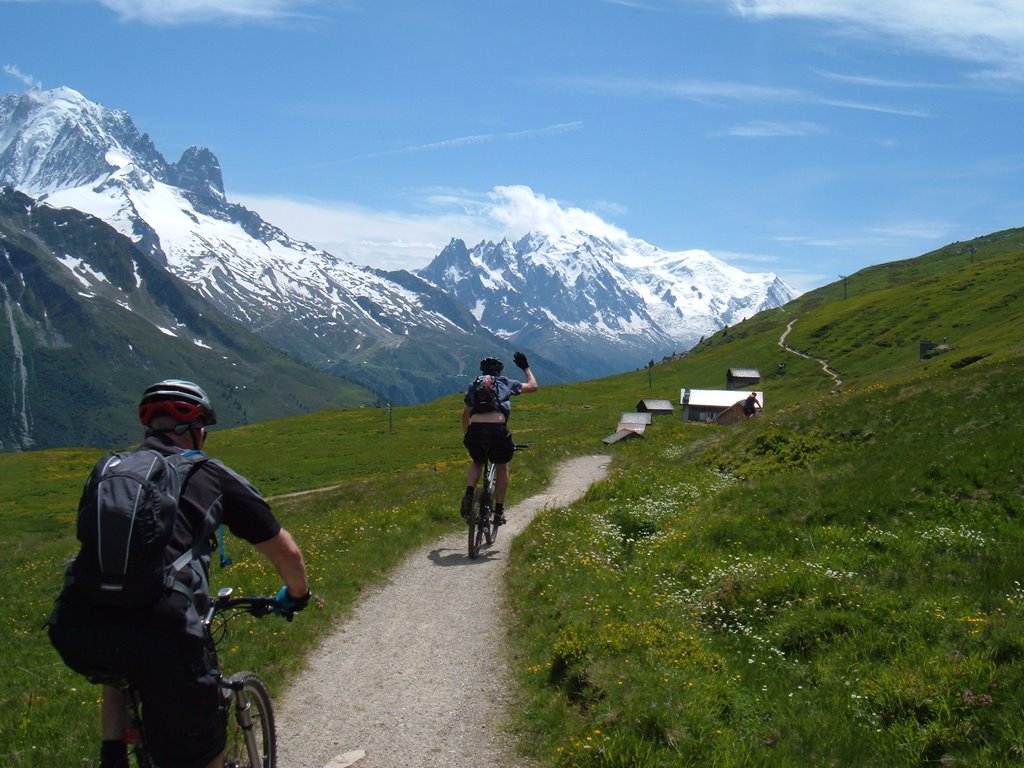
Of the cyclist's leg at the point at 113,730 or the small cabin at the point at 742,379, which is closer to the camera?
the cyclist's leg at the point at 113,730

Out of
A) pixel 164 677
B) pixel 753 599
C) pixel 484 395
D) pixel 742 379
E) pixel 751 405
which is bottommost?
pixel 753 599

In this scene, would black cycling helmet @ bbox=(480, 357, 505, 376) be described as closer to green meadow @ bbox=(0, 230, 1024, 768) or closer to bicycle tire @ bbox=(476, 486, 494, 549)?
bicycle tire @ bbox=(476, 486, 494, 549)

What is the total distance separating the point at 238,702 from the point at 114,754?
109cm

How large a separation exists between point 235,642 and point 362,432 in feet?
332

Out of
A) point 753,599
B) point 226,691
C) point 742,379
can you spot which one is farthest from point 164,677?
point 742,379

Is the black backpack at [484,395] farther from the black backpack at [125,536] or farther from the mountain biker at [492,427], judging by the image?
the black backpack at [125,536]

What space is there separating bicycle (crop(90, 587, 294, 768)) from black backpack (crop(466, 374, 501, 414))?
391 inches

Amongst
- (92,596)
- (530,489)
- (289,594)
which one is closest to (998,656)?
Result: (289,594)

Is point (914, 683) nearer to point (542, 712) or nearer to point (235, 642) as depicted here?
point (542, 712)

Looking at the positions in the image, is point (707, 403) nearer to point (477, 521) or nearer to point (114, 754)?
point (477, 521)

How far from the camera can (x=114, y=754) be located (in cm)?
590

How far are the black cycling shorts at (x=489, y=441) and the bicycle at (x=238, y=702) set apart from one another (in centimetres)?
1004

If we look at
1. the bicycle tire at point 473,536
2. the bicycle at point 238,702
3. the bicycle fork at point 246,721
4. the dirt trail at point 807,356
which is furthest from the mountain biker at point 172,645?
the dirt trail at point 807,356

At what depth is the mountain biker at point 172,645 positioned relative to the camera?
5469mm
